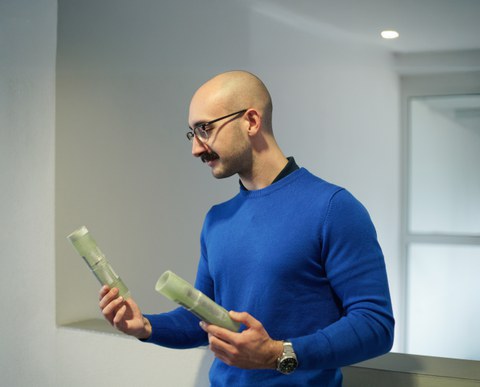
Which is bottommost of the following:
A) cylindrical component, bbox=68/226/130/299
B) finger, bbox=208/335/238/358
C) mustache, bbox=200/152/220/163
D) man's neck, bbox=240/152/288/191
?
finger, bbox=208/335/238/358

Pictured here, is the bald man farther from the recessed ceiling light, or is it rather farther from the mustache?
the recessed ceiling light

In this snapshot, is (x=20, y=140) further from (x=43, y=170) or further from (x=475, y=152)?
(x=475, y=152)

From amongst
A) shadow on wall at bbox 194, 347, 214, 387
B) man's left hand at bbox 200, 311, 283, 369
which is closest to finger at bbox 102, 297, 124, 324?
man's left hand at bbox 200, 311, 283, 369

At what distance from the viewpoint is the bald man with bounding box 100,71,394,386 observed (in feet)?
4.22

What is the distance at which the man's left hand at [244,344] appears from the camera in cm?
121

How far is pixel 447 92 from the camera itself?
5.29 metres

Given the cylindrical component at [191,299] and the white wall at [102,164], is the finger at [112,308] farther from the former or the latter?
the white wall at [102,164]

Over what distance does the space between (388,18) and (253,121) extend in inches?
118

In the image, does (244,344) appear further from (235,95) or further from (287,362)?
(235,95)

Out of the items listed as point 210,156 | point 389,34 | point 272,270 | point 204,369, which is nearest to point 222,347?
point 272,270

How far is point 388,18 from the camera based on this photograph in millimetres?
4262

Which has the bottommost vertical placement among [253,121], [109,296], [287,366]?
[287,366]

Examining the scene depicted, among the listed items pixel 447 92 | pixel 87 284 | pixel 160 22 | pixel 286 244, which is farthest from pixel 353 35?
pixel 286 244

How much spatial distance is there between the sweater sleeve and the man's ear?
24cm
